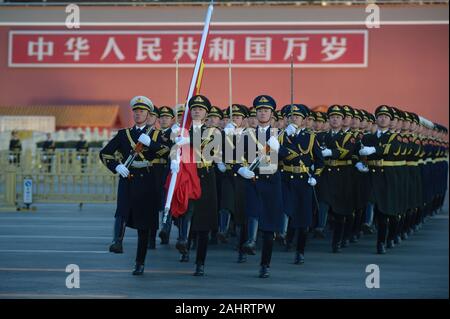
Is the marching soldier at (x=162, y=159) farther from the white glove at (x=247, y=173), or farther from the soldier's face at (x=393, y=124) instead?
the soldier's face at (x=393, y=124)

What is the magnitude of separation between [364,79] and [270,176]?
31085 mm

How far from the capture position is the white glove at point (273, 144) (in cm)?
1160

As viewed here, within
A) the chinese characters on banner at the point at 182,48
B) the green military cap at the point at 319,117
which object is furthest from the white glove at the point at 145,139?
the chinese characters on banner at the point at 182,48

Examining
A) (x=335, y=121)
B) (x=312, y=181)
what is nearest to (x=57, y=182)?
(x=335, y=121)

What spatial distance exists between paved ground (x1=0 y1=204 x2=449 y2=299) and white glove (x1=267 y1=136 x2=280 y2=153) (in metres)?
1.16

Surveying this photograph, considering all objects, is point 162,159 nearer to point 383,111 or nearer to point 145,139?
point 145,139

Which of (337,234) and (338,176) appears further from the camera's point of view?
(338,176)

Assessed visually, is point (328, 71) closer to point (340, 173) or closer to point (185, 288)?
point (340, 173)

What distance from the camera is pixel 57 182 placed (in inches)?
877

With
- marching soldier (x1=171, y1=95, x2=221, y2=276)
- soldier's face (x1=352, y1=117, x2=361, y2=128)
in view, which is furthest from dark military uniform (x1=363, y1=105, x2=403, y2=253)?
marching soldier (x1=171, y1=95, x2=221, y2=276)

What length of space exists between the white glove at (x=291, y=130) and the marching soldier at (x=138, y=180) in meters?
1.71

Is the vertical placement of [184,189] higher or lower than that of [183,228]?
higher

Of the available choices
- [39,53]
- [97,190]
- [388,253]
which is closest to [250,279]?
[388,253]

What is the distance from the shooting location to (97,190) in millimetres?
22297
